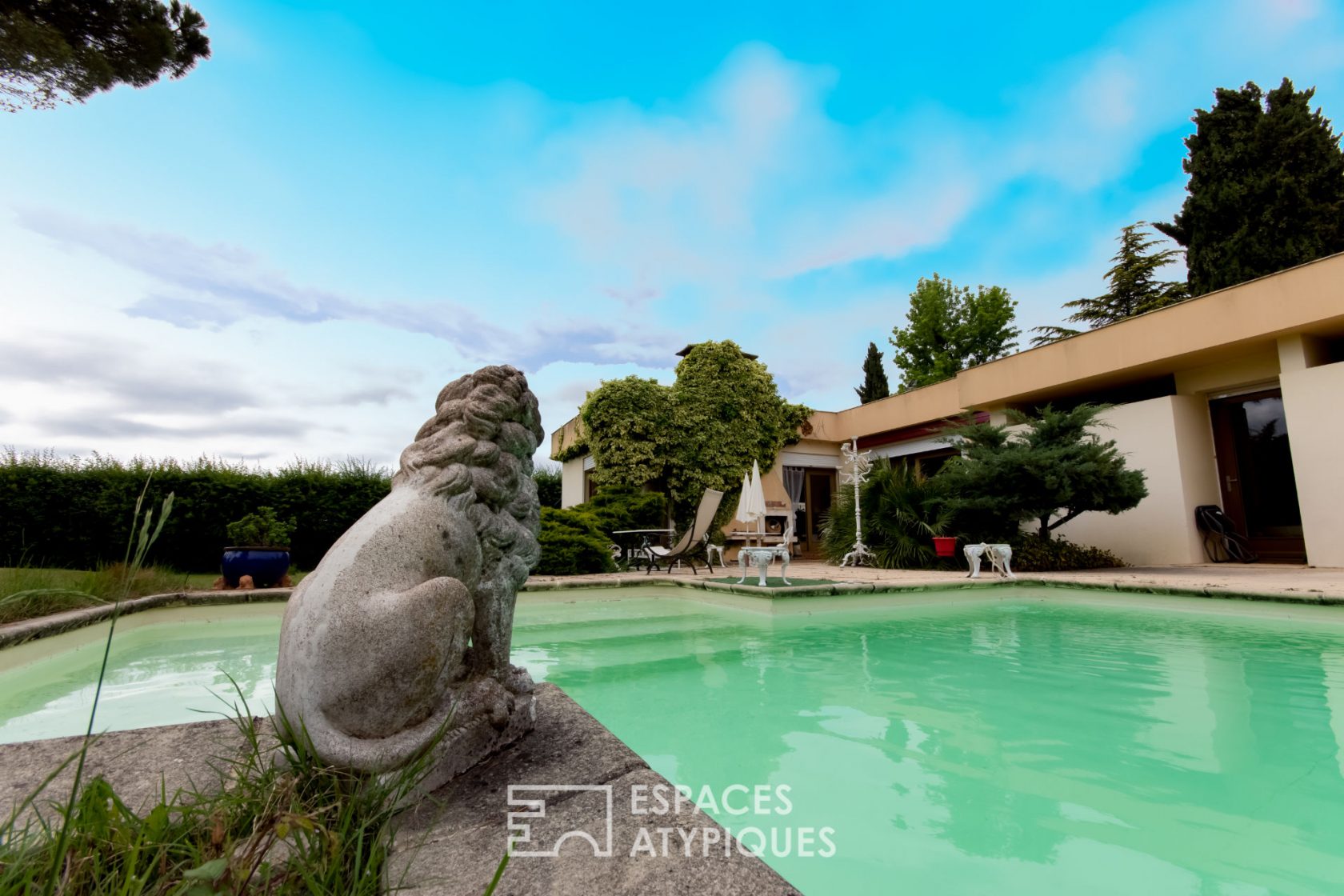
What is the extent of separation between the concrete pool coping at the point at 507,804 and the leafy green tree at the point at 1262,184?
60.2 feet

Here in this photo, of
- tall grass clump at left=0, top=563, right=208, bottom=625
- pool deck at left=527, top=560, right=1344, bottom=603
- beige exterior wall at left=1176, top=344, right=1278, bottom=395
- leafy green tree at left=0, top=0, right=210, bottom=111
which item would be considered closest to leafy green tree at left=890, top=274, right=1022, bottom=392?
beige exterior wall at left=1176, top=344, right=1278, bottom=395

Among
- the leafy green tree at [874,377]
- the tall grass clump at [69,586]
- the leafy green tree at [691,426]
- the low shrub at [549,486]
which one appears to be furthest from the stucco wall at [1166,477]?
the leafy green tree at [874,377]

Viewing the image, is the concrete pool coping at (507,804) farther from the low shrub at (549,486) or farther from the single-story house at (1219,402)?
the low shrub at (549,486)

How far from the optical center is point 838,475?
51.4ft

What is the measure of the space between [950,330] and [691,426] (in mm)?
15904

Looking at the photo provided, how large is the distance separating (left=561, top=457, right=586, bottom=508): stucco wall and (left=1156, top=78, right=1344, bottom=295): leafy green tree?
54.1ft

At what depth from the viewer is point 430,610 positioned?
1.31m

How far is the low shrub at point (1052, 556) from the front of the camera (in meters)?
9.78

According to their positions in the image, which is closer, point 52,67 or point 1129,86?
point 52,67

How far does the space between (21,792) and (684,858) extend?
1.41m

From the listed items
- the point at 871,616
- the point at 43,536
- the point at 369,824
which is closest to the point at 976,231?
the point at 871,616

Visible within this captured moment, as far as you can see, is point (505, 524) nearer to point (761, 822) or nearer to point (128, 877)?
point (128, 877)

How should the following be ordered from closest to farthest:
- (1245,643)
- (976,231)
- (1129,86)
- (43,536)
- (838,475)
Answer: (1245,643) → (1129,86) → (43,536) → (976,231) → (838,475)

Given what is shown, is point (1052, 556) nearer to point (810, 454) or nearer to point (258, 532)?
point (810, 454)
